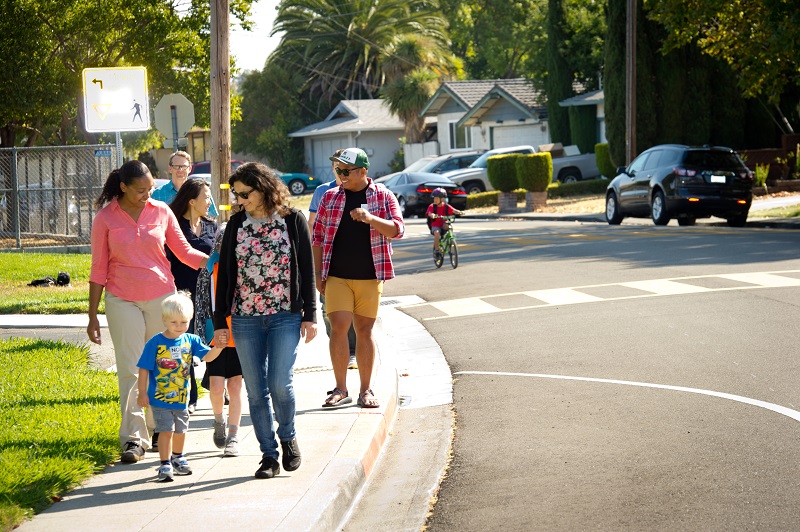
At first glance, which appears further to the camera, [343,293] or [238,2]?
[238,2]

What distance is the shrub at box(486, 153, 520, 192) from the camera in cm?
3988

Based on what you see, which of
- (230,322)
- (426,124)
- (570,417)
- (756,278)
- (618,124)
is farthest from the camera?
(426,124)

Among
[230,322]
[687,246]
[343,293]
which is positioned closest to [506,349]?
[343,293]

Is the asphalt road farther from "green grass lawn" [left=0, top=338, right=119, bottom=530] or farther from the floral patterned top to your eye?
"green grass lawn" [left=0, top=338, right=119, bottom=530]

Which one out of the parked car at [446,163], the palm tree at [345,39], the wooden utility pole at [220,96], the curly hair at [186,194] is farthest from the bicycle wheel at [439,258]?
the palm tree at [345,39]

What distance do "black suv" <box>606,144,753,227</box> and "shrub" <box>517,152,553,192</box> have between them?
1063 cm

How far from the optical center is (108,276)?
744 centimetres

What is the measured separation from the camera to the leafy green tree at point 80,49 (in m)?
29.0

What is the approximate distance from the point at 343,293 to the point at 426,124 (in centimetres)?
5855

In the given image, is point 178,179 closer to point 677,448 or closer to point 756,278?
point 677,448

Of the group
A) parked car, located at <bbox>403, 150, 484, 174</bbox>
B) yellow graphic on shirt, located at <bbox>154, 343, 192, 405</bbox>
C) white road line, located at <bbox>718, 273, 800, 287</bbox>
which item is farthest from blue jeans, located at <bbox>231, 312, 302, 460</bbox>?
parked car, located at <bbox>403, 150, 484, 174</bbox>

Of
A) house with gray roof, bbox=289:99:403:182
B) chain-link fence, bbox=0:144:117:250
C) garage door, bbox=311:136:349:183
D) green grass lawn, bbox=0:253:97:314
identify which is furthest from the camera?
garage door, bbox=311:136:349:183

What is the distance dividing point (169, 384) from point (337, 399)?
2254mm

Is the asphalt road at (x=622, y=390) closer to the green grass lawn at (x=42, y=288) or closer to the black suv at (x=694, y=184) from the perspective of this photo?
the green grass lawn at (x=42, y=288)
